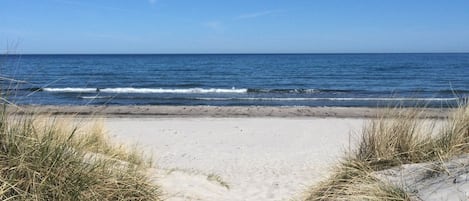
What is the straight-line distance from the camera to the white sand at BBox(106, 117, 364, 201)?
643 cm

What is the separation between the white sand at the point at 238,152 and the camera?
6.43 m

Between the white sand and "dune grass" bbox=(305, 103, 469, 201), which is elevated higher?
"dune grass" bbox=(305, 103, 469, 201)

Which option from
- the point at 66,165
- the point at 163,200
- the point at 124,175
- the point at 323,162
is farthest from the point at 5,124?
the point at 323,162

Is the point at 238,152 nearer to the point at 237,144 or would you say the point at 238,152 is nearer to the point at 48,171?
the point at 237,144

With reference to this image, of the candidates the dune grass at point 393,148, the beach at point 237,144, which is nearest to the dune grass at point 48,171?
the beach at point 237,144

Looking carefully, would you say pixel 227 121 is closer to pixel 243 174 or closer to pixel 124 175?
pixel 243 174

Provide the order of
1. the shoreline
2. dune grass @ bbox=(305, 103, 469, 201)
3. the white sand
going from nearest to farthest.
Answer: dune grass @ bbox=(305, 103, 469, 201), the white sand, the shoreline

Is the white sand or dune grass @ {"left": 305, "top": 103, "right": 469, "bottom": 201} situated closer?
dune grass @ {"left": 305, "top": 103, "right": 469, "bottom": 201}

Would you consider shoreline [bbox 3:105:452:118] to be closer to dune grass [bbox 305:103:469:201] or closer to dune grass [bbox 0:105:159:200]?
dune grass [bbox 305:103:469:201]

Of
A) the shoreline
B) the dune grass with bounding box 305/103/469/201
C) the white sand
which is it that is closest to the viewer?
the dune grass with bounding box 305/103/469/201

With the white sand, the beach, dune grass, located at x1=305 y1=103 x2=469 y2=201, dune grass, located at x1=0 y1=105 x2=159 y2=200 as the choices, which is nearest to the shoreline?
the beach

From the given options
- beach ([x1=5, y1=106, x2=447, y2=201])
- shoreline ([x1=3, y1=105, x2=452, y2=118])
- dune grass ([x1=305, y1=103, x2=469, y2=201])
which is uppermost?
dune grass ([x1=305, y1=103, x2=469, y2=201])

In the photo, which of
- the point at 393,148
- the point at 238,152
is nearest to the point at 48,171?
the point at 393,148

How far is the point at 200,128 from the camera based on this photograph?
1347 cm
